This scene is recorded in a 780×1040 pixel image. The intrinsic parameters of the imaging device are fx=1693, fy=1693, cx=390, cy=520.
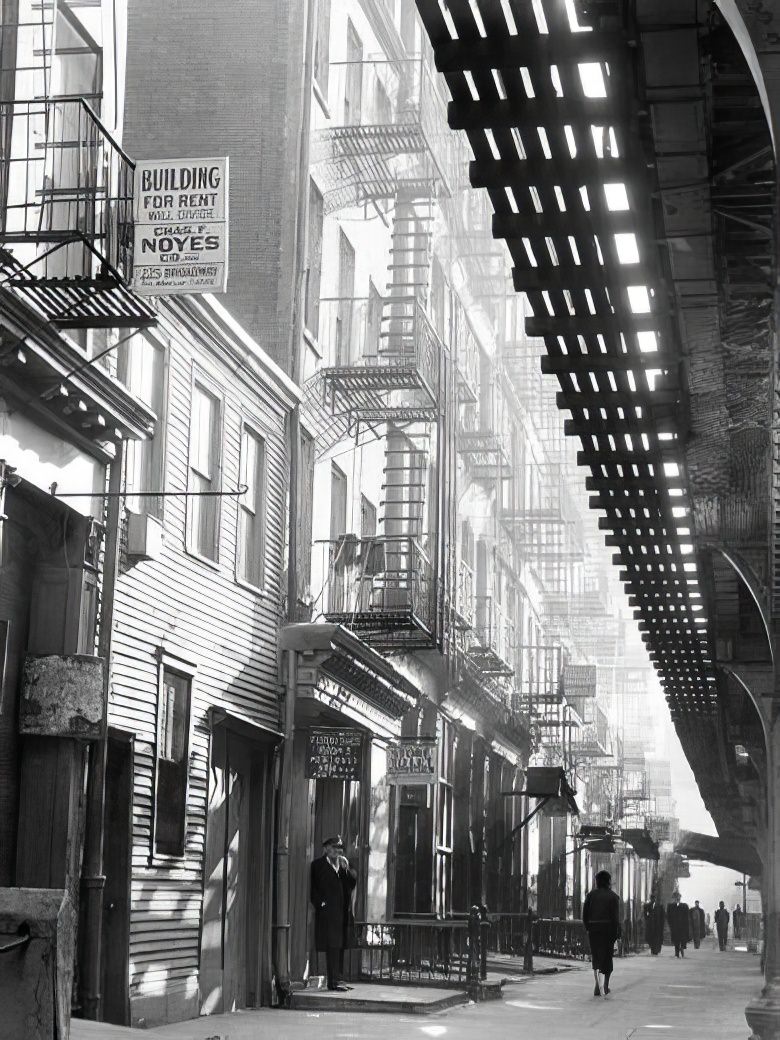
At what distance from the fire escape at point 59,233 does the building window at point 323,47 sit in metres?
8.86

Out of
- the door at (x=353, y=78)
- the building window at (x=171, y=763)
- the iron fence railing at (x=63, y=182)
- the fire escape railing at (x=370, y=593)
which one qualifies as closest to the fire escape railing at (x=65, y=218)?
the iron fence railing at (x=63, y=182)

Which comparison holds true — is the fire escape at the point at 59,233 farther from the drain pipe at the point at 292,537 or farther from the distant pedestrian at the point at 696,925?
the distant pedestrian at the point at 696,925

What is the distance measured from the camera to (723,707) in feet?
97.7

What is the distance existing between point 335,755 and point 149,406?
5951 mm

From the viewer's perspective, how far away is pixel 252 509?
805 inches

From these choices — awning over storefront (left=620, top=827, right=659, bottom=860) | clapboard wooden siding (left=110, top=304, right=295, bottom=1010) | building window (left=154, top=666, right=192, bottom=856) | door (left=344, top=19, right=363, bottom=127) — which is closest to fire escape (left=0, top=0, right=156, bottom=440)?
clapboard wooden siding (left=110, top=304, right=295, bottom=1010)

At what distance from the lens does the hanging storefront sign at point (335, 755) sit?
2081cm

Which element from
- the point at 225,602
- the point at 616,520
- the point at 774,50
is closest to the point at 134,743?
the point at 225,602

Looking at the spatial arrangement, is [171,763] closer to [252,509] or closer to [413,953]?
[252,509]

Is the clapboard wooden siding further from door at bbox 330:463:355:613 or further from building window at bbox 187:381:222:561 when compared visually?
door at bbox 330:463:355:613

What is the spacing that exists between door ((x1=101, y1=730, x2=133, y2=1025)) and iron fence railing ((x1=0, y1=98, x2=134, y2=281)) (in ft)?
14.0

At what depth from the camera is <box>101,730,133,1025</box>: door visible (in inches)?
601

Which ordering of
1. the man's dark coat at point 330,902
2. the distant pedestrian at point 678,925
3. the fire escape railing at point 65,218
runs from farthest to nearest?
the distant pedestrian at point 678,925, the man's dark coat at point 330,902, the fire escape railing at point 65,218

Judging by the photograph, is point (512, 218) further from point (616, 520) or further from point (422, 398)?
point (422, 398)
